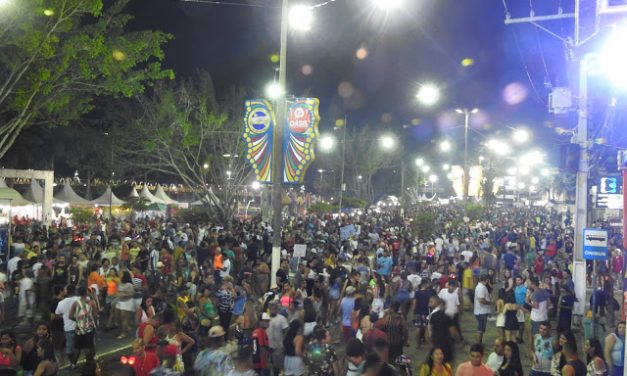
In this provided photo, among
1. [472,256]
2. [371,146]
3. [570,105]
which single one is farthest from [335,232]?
[371,146]

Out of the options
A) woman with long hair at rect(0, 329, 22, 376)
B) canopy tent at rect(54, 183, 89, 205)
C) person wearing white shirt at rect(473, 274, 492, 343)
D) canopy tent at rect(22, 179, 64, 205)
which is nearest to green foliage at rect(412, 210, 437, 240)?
person wearing white shirt at rect(473, 274, 492, 343)

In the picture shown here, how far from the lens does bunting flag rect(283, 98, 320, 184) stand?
12883mm

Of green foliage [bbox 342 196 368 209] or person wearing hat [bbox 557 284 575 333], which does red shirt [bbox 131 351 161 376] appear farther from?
green foliage [bbox 342 196 368 209]

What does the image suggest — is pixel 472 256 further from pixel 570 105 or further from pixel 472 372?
pixel 472 372

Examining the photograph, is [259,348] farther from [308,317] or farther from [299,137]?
[299,137]

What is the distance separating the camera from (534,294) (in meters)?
10.5

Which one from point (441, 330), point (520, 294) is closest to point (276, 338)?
point (441, 330)

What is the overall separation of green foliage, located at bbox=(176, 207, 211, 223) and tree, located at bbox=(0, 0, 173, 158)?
1244 cm

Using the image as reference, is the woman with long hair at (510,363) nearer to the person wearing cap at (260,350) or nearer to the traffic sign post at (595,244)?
the person wearing cap at (260,350)

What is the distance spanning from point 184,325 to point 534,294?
6.33 meters

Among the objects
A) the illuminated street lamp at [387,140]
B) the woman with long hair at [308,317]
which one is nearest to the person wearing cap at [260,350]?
the woman with long hair at [308,317]

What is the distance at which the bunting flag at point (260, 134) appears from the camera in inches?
525

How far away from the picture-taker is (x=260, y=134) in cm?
1342

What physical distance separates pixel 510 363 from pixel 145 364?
14.3 feet
